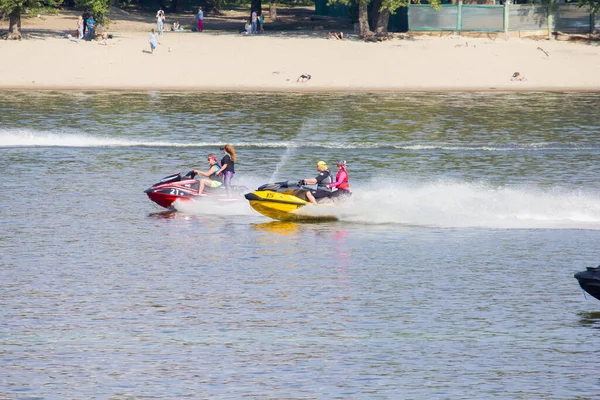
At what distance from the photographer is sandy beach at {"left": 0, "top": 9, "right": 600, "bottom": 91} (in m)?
72.6

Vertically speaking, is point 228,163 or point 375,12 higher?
point 375,12

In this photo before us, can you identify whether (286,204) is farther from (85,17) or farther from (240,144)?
(85,17)

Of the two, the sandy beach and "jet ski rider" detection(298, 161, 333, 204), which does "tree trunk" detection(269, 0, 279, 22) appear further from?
"jet ski rider" detection(298, 161, 333, 204)

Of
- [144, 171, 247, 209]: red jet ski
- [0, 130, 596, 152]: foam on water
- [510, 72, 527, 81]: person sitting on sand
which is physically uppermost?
[510, 72, 527, 81]: person sitting on sand

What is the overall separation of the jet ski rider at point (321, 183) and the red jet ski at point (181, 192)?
282 centimetres

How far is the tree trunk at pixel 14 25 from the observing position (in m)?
77.6

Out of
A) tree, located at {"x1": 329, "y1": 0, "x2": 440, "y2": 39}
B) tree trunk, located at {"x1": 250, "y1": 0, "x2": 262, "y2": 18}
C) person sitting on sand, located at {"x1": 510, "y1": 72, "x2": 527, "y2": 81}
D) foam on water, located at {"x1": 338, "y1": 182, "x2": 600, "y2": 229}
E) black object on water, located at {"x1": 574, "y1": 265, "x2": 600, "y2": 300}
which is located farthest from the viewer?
tree trunk, located at {"x1": 250, "y1": 0, "x2": 262, "y2": 18}

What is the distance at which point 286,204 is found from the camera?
1260 inches

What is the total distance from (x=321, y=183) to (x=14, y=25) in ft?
171

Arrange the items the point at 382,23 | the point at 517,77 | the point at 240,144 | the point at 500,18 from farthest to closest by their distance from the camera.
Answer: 1. the point at 382,23
2. the point at 500,18
3. the point at 517,77
4. the point at 240,144

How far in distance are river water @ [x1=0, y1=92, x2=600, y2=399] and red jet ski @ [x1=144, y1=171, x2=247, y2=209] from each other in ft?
1.42

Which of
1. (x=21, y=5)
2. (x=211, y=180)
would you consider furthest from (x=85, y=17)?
(x=211, y=180)

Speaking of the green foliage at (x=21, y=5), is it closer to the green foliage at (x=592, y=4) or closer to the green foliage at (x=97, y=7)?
the green foliage at (x=97, y=7)

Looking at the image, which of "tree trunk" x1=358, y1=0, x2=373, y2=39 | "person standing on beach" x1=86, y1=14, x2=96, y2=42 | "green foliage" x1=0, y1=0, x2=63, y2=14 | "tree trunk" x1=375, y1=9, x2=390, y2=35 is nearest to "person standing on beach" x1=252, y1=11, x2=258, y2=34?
"tree trunk" x1=358, y1=0, x2=373, y2=39
